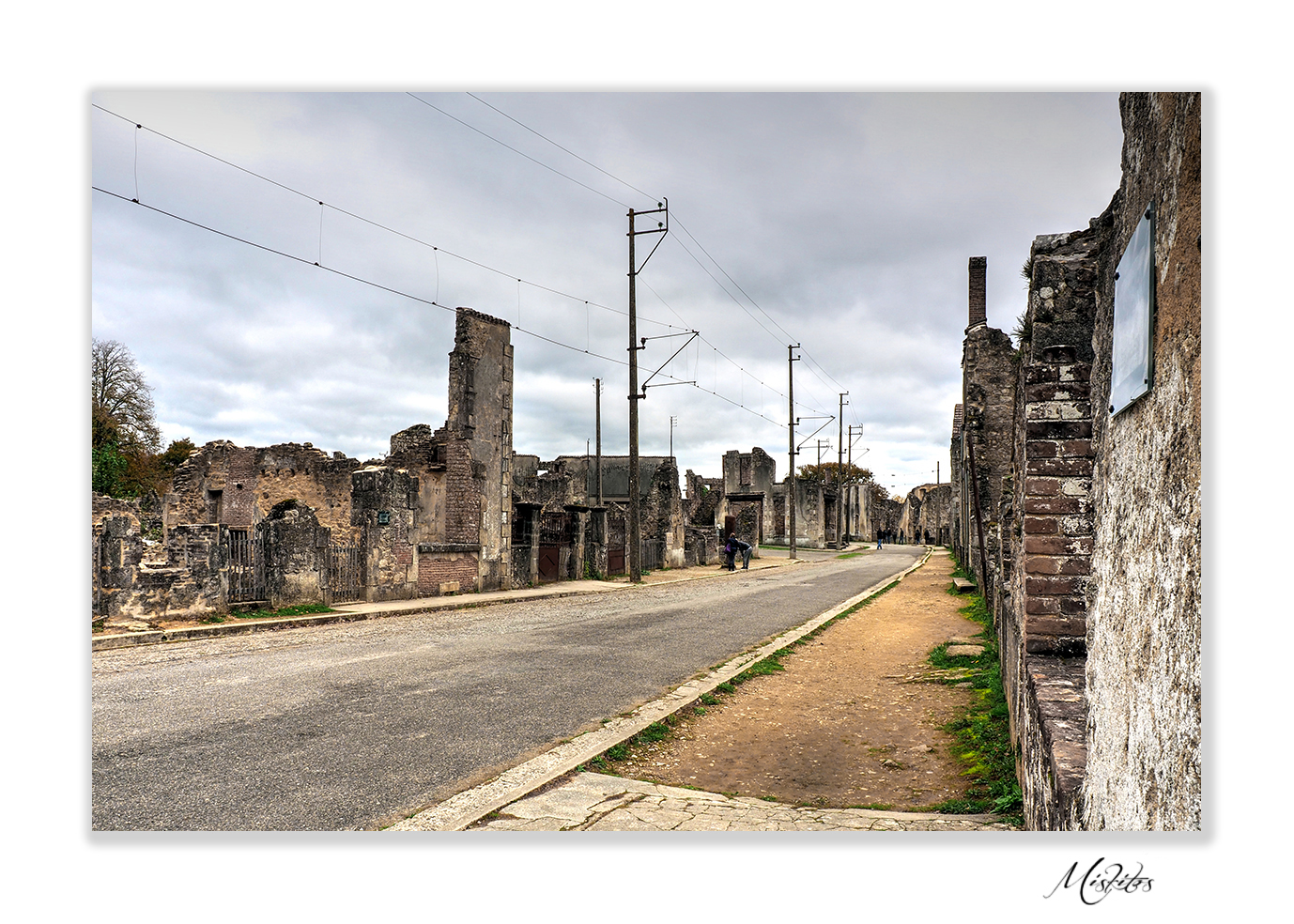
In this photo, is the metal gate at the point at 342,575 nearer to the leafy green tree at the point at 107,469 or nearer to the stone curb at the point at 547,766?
the stone curb at the point at 547,766

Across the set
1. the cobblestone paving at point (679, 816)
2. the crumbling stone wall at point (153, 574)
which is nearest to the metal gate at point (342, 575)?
the crumbling stone wall at point (153, 574)

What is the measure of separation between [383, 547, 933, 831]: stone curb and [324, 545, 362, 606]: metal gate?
10628mm

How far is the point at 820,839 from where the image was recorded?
2779 mm

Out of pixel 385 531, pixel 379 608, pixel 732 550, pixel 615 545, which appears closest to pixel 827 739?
pixel 379 608

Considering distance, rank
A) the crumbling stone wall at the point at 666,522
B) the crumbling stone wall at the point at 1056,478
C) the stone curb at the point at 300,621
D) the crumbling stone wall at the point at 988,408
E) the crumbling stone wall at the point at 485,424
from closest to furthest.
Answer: the crumbling stone wall at the point at 1056,478, the stone curb at the point at 300,621, the crumbling stone wall at the point at 988,408, the crumbling stone wall at the point at 485,424, the crumbling stone wall at the point at 666,522

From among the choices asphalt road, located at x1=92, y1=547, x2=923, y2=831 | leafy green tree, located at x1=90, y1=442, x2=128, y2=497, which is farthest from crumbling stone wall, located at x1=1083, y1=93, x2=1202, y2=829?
leafy green tree, located at x1=90, y1=442, x2=128, y2=497

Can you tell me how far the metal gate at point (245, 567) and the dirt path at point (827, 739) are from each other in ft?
34.3

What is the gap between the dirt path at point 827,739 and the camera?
16.8ft

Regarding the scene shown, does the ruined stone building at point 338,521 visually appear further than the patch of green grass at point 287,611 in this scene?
No

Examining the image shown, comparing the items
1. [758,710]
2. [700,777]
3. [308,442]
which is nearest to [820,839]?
[700,777]

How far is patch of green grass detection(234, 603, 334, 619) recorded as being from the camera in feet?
46.3

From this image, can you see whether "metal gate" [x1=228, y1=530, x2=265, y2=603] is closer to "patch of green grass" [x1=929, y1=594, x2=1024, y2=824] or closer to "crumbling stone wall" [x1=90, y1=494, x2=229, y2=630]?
"crumbling stone wall" [x1=90, y1=494, x2=229, y2=630]

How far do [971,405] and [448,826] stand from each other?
43.8ft

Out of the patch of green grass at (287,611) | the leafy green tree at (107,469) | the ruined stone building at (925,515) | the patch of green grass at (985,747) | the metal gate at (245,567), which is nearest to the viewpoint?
the patch of green grass at (985,747)
